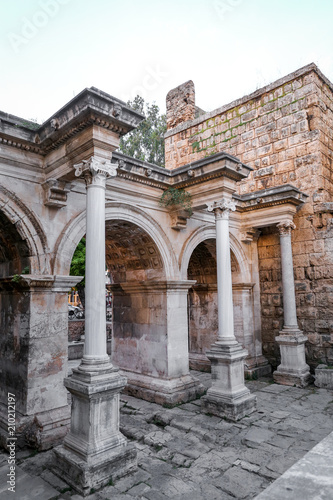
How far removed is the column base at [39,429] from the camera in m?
4.76

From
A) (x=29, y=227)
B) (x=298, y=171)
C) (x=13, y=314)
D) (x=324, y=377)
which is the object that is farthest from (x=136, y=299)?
(x=298, y=171)

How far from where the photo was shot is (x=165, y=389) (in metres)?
A: 6.83

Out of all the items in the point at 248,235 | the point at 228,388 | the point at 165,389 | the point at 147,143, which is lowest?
the point at 165,389

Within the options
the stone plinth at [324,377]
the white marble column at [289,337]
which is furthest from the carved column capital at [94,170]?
the stone plinth at [324,377]

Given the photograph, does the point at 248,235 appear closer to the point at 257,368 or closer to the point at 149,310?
the point at 257,368

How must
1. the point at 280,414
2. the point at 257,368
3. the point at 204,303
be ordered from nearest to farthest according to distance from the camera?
the point at 280,414 → the point at 257,368 → the point at 204,303

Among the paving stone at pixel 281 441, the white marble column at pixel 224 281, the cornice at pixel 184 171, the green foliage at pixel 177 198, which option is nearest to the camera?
the paving stone at pixel 281 441

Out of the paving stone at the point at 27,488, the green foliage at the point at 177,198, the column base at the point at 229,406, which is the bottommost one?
the paving stone at the point at 27,488

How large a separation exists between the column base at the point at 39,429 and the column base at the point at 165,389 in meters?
2.22

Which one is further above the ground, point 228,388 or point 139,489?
point 228,388

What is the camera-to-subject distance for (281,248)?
8688 millimetres

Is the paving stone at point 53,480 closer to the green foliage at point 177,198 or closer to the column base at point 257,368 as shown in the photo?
the green foliage at point 177,198

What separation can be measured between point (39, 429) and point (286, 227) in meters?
6.96

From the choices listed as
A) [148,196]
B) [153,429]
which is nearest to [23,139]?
[148,196]
